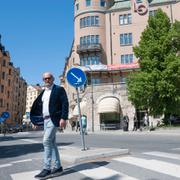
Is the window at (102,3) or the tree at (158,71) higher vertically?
the window at (102,3)

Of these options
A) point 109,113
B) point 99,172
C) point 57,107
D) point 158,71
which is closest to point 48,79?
point 57,107

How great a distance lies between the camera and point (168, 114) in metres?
32.9

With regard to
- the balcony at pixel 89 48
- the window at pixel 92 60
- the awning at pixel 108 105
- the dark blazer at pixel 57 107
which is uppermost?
the balcony at pixel 89 48

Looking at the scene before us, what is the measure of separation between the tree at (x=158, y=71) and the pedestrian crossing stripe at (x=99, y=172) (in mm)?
24708

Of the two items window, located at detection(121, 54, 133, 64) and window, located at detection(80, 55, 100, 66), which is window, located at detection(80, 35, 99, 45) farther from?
window, located at detection(121, 54, 133, 64)

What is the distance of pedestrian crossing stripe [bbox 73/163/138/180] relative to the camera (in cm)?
585

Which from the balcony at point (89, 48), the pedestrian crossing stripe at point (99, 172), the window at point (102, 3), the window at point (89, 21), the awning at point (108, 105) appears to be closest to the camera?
the pedestrian crossing stripe at point (99, 172)

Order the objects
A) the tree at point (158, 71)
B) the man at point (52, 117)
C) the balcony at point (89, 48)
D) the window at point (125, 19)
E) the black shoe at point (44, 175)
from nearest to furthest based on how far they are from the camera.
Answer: the black shoe at point (44, 175) < the man at point (52, 117) < the tree at point (158, 71) < the balcony at point (89, 48) < the window at point (125, 19)

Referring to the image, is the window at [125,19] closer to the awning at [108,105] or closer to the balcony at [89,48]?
the balcony at [89,48]

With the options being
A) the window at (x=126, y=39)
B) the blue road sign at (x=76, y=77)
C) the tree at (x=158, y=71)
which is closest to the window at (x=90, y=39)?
the window at (x=126, y=39)

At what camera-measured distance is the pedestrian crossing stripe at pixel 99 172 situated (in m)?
5.85

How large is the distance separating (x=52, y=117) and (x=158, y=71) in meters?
26.2

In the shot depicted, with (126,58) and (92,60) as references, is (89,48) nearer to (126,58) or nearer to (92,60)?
(92,60)

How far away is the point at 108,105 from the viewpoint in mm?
43750
